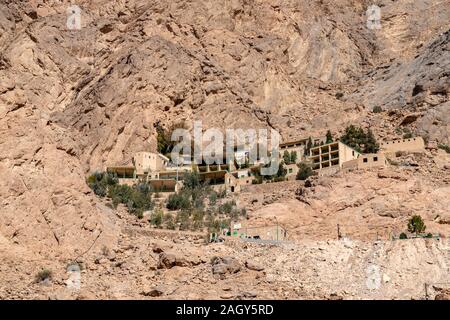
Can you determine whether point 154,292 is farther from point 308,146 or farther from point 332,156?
point 308,146

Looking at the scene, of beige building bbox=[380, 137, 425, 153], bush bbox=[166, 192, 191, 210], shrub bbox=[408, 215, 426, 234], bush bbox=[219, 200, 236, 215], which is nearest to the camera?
shrub bbox=[408, 215, 426, 234]

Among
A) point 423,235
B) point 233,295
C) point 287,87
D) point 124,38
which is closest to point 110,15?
point 124,38

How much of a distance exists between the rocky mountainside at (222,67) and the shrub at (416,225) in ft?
56.4

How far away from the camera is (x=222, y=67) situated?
70750mm

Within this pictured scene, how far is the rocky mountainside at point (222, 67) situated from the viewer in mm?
62812

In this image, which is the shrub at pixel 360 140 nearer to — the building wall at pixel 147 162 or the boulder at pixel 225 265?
the building wall at pixel 147 162

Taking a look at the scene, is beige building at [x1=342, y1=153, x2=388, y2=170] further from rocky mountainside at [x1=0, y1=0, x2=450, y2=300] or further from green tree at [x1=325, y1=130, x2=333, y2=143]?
rocky mountainside at [x1=0, y1=0, x2=450, y2=300]

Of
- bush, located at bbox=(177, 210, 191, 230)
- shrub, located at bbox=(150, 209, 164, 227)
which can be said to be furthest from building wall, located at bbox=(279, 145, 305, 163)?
shrub, located at bbox=(150, 209, 164, 227)

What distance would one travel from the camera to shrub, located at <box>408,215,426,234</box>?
41.9 meters

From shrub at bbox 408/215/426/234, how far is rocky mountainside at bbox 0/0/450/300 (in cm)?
1721

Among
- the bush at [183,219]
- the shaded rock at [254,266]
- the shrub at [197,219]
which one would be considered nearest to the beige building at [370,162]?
the shrub at [197,219]
